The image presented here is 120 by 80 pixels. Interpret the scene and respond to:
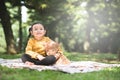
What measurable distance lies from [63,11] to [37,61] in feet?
69.2

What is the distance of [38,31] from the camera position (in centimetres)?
1022

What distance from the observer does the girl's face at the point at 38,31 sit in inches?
402

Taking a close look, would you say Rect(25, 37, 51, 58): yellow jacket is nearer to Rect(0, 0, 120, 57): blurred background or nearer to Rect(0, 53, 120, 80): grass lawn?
Rect(0, 53, 120, 80): grass lawn

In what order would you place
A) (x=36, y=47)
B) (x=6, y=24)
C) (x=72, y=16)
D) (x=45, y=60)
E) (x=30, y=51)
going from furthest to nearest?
1. (x=72, y=16)
2. (x=6, y=24)
3. (x=36, y=47)
4. (x=30, y=51)
5. (x=45, y=60)

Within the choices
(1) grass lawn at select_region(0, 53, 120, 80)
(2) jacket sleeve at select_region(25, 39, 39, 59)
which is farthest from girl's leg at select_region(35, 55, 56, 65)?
(1) grass lawn at select_region(0, 53, 120, 80)

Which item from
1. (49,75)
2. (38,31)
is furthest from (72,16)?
(49,75)

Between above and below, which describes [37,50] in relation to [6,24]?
above

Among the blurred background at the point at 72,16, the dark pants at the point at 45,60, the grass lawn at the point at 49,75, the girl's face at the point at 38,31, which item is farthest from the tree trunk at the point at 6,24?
the grass lawn at the point at 49,75

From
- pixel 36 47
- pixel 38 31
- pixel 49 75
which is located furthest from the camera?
pixel 38 31

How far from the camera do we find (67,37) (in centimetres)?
4619

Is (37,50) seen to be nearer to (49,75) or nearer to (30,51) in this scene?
(30,51)

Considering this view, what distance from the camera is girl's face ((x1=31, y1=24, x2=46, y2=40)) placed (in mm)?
10203

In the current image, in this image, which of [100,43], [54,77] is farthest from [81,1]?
[54,77]

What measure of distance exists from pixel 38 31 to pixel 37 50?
1.84ft
